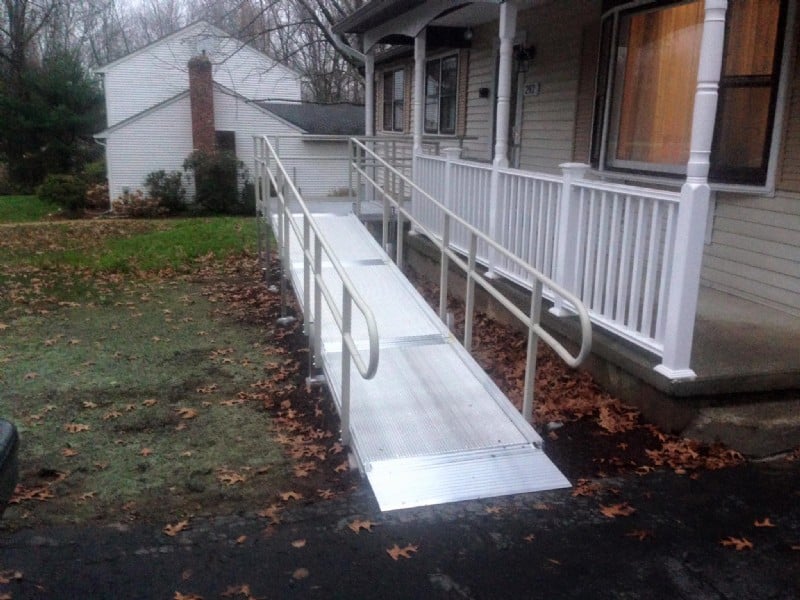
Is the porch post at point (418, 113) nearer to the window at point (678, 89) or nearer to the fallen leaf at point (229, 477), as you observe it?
the window at point (678, 89)

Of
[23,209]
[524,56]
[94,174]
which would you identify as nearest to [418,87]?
[524,56]

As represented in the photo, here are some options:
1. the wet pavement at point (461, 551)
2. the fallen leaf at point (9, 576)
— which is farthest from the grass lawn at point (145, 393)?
the fallen leaf at point (9, 576)

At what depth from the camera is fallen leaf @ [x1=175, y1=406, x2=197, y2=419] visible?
5.52 meters

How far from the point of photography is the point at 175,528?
3846mm

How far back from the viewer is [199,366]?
21.9ft

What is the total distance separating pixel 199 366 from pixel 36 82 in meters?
31.2

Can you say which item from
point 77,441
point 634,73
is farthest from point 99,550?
point 634,73

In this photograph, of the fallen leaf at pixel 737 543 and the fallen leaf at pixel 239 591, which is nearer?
the fallen leaf at pixel 239 591

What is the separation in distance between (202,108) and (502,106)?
71.9 ft

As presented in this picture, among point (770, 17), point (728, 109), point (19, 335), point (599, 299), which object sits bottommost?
point (19, 335)

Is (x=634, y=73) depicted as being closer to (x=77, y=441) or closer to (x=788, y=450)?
(x=788, y=450)

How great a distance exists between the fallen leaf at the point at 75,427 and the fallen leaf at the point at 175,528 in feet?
5.63

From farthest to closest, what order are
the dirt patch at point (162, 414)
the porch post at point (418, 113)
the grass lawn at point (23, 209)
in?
the grass lawn at point (23, 209) < the porch post at point (418, 113) < the dirt patch at point (162, 414)

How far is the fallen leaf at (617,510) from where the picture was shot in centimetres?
396
